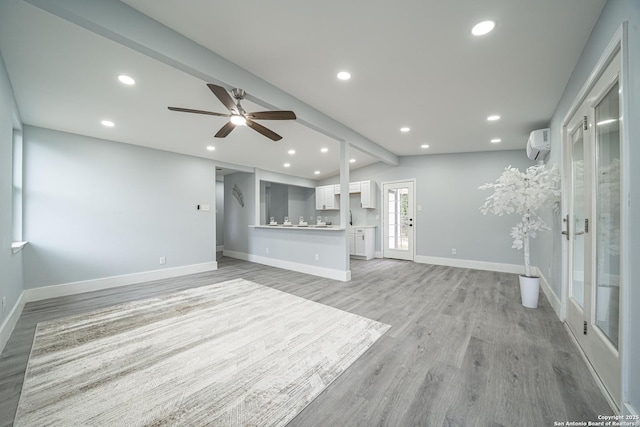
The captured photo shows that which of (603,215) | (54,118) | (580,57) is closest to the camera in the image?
(603,215)

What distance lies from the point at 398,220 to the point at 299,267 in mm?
3063

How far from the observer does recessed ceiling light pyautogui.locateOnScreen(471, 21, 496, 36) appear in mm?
1871

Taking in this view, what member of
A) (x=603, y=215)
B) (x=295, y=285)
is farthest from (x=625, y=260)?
(x=295, y=285)

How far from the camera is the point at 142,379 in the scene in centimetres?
176

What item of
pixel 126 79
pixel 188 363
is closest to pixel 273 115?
pixel 126 79

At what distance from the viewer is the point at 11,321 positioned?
258cm

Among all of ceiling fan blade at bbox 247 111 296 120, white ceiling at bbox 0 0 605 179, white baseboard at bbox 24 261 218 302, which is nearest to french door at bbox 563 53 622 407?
white ceiling at bbox 0 0 605 179

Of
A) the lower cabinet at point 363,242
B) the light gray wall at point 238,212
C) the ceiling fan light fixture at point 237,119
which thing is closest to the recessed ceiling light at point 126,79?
the ceiling fan light fixture at point 237,119

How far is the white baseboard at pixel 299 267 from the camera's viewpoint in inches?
173

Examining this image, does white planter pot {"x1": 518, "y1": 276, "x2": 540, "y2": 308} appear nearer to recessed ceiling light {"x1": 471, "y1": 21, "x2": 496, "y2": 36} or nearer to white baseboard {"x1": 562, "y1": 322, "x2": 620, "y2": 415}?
white baseboard {"x1": 562, "y1": 322, "x2": 620, "y2": 415}

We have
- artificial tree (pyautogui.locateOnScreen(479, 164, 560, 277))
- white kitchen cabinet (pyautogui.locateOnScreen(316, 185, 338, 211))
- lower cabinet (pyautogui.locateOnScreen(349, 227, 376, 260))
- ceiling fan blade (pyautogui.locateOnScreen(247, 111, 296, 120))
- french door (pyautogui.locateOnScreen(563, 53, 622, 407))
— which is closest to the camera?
french door (pyautogui.locateOnScreen(563, 53, 622, 407))

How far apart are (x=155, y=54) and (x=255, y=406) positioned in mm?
2677

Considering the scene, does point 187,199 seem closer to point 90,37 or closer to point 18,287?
point 18,287

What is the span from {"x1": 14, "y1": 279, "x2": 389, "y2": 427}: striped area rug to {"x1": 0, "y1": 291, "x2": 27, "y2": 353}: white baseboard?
206 mm
